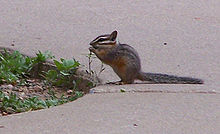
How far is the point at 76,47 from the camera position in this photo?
762 centimetres

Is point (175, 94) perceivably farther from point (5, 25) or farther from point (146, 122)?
point (5, 25)

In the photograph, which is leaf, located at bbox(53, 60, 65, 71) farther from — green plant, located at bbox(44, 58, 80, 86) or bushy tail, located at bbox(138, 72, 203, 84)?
bushy tail, located at bbox(138, 72, 203, 84)

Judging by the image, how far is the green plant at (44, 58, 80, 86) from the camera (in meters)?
6.59

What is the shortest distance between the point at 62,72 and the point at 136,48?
137 centimetres

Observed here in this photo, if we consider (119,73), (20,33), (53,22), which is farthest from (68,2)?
(119,73)

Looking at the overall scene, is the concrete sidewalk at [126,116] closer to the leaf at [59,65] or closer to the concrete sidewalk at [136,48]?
the concrete sidewalk at [136,48]

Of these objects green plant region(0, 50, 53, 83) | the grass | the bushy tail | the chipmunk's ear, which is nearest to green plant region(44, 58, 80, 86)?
the grass

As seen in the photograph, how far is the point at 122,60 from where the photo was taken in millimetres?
6309

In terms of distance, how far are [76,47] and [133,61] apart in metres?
1.50

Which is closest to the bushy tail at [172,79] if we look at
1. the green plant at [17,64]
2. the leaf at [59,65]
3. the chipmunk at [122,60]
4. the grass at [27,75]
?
the chipmunk at [122,60]

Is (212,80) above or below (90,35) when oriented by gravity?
below

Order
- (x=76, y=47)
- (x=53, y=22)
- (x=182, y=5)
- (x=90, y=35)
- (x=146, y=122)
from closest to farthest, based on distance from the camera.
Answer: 1. (x=146, y=122)
2. (x=76, y=47)
3. (x=90, y=35)
4. (x=53, y=22)
5. (x=182, y=5)

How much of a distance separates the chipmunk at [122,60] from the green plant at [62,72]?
0.41m

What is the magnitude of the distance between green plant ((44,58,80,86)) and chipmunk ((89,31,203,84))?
0.41 m
